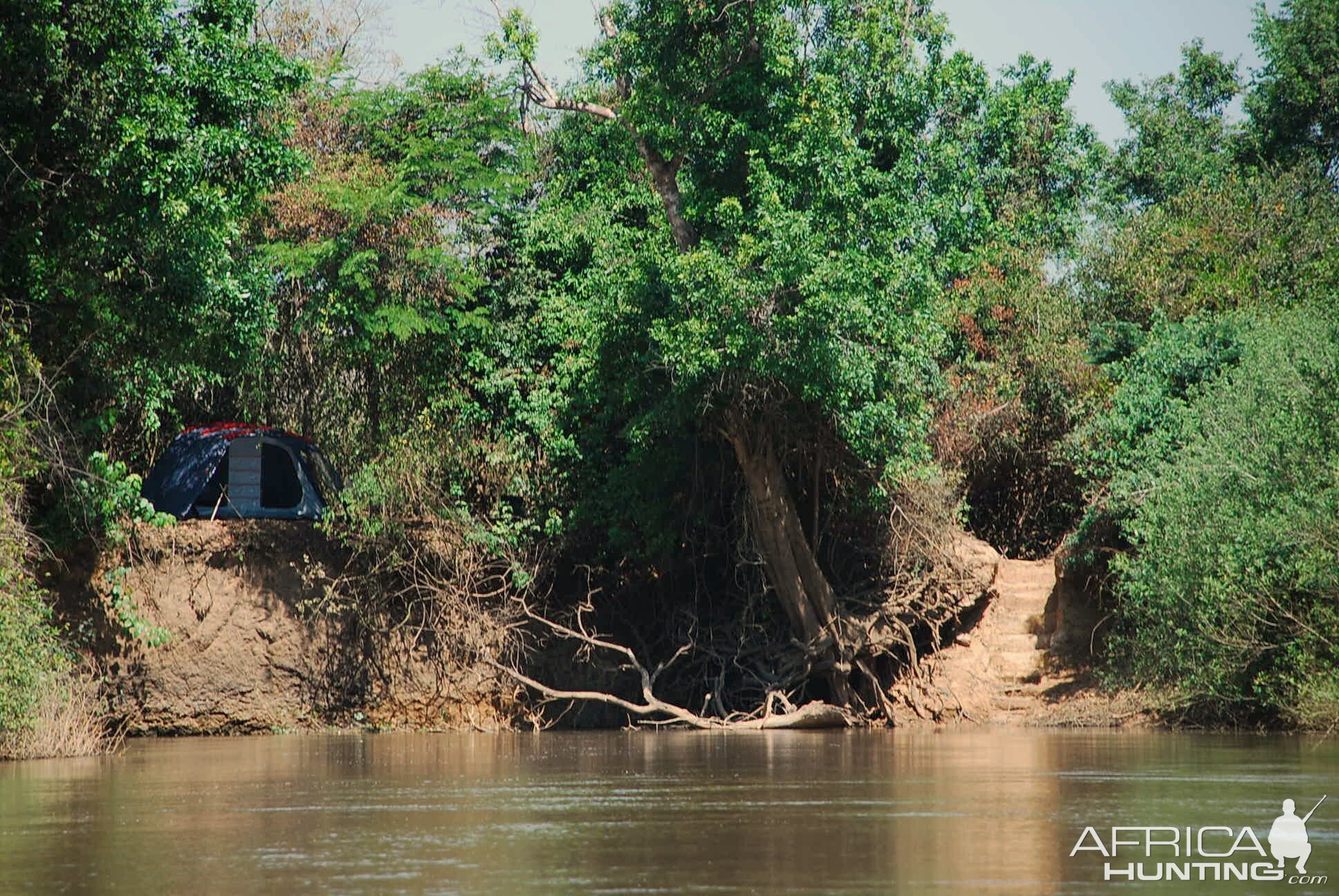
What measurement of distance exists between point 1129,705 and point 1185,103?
2270 centimetres

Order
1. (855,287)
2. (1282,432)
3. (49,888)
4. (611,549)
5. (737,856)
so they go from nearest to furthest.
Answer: (49,888)
(737,856)
(1282,432)
(855,287)
(611,549)

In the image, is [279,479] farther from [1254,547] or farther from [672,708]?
[1254,547]

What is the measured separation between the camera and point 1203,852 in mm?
7184

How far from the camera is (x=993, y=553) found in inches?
910

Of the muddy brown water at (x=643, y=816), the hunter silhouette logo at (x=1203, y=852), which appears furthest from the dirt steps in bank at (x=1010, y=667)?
the hunter silhouette logo at (x=1203, y=852)

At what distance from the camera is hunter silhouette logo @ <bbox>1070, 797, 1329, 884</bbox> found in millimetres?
6562

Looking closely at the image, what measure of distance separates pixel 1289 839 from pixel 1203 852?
469 mm

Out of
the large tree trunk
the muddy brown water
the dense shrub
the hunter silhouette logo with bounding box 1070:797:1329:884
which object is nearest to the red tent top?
the large tree trunk

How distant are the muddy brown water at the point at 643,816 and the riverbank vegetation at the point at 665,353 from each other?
3458 millimetres

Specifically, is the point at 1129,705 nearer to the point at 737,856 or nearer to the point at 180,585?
the point at 180,585

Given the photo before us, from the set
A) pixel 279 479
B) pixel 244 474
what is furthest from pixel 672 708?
pixel 244 474

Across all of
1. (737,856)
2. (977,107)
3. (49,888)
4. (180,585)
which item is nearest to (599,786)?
(737,856)

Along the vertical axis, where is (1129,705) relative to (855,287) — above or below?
below

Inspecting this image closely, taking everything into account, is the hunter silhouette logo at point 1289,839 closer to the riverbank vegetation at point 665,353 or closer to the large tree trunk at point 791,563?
the riverbank vegetation at point 665,353
